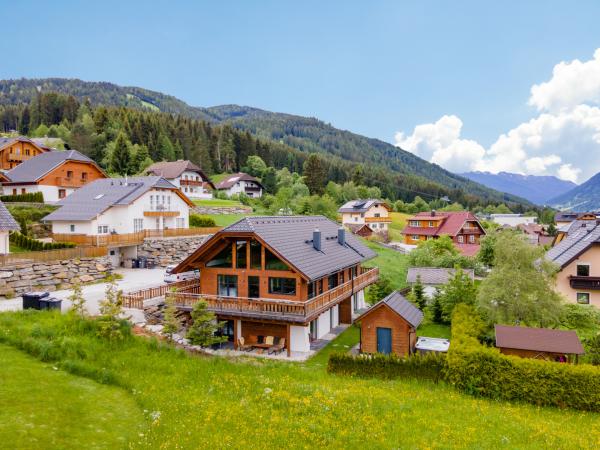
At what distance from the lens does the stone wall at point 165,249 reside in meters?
47.2

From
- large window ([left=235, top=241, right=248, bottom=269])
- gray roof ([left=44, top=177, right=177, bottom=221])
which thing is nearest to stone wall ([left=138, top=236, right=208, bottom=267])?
gray roof ([left=44, top=177, right=177, bottom=221])

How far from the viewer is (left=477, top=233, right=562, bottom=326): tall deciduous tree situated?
26.7 meters

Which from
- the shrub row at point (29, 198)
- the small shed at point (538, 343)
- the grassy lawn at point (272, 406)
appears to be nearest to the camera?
the grassy lawn at point (272, 406)

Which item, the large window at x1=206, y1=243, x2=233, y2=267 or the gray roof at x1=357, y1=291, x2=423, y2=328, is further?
the large window at x1=206, y1=243, x2=233, y2=267

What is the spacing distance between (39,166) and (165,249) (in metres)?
24.7

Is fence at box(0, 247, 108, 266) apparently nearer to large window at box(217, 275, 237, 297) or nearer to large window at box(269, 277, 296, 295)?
large window at box(217, 275, 237, 297)

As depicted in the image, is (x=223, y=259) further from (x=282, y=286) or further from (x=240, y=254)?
(x=282, y=286)

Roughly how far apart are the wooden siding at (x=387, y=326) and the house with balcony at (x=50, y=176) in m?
48.0

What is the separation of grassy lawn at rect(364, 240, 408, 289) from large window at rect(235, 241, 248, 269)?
66.7 ft

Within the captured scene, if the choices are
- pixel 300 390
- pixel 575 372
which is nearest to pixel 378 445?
pixel 300 390

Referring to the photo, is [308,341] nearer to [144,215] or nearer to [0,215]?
[0,215]

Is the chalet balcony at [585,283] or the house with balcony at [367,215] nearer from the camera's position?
the chalet balcony at [585,283]

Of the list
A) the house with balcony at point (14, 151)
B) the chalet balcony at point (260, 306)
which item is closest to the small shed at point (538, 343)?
the chalet balcony at point (260, 306)

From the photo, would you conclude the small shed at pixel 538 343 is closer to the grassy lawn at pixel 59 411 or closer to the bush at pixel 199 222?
the grassy lawn at pixel 59 411
